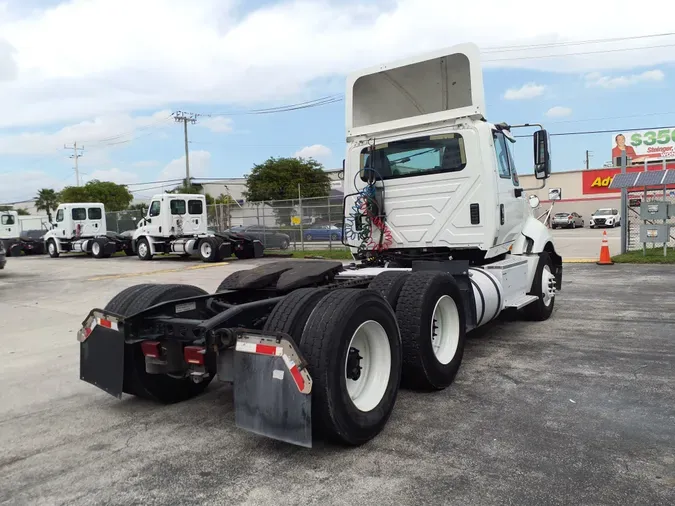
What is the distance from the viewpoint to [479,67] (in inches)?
237

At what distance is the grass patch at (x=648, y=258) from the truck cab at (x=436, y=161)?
9529mm

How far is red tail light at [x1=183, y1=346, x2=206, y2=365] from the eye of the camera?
12.1 ft

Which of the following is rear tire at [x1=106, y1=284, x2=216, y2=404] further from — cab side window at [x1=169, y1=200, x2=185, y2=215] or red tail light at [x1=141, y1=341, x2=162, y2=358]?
cab side window at [x1=169, y1=200, x2=185, y2=215]

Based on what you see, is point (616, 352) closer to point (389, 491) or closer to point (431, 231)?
point (431, 231)

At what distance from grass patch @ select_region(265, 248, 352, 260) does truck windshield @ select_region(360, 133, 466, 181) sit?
1270 centimetres

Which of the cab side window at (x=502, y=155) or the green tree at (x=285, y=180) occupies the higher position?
the green tree at (x=285, y=180)

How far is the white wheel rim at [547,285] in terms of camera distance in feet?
24.5

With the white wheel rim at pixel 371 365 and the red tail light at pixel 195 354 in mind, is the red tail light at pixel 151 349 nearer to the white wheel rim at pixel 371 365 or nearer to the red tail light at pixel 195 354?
the red tail light at pixel 195 354

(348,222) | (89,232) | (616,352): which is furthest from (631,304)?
(89,232)

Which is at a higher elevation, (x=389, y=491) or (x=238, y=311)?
(x=238, y=311)

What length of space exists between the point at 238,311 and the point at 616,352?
4192 millimetres

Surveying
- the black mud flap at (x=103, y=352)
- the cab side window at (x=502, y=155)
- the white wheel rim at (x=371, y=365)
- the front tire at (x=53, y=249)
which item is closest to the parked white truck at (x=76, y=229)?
the front tire at (x=53, y=249)

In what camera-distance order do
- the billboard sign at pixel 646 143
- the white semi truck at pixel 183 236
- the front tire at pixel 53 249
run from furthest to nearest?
1. the billboard sign at pixel 646 143
2. the front tire at pixel 53 249
3. the white semi truck at pixel 183 236

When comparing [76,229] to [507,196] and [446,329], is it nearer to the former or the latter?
[507,196]
